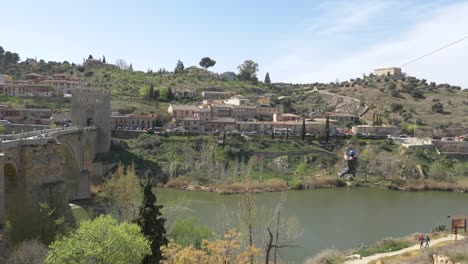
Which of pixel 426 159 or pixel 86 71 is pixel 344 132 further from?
pixel 86 71

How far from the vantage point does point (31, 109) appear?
49.3 m

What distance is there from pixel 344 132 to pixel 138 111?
23832mm

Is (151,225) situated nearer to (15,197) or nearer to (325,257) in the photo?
(15,197)

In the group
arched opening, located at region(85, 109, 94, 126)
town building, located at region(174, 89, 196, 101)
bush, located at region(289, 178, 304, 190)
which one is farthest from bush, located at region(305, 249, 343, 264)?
town building, located at region(174, 89, 196, 101)

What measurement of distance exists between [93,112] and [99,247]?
93.7 feet

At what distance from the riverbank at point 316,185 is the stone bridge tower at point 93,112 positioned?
23.1 feet

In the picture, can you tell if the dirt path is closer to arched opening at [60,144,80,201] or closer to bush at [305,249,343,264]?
bush at [305,249,343,264]

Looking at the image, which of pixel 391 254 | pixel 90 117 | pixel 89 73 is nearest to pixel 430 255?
pixel 391 254

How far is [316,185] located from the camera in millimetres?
38156

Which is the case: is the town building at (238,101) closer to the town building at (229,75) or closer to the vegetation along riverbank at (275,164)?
the vegetation along riverbank at (275,164)

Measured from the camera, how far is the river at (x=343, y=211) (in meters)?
→ 23.9

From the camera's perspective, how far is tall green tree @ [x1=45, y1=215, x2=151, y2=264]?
12172mm

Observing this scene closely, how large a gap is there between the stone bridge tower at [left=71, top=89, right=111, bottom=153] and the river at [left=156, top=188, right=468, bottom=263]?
7686 millimetres

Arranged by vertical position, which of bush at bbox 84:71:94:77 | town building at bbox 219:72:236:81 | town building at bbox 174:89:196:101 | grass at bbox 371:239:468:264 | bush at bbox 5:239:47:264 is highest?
town building at bbox 219:72:236:81
